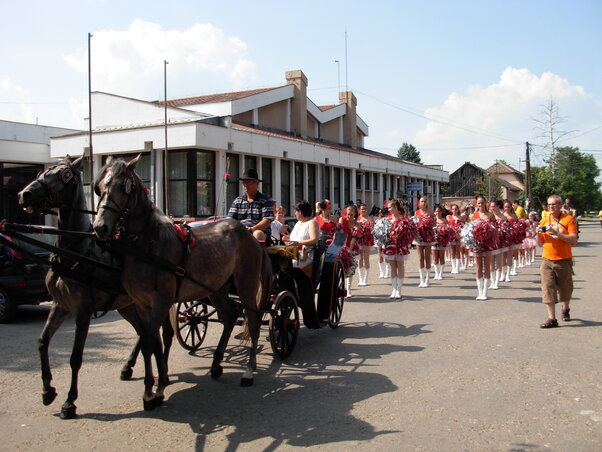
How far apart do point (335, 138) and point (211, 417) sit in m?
43.2

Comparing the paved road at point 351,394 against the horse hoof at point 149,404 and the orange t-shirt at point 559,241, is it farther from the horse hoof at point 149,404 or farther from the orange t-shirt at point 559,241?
the orange t-shirt at point 559,241

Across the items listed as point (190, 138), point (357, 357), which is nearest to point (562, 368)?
point (357, 357)

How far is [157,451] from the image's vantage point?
4531 millimetres

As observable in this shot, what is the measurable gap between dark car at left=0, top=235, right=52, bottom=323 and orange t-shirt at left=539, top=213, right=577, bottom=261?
884 centimetres

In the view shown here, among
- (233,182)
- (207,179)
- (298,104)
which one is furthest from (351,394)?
(298,104)

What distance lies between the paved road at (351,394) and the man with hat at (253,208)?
6.03ft

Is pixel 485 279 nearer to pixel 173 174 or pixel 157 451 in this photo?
pixel 157 451

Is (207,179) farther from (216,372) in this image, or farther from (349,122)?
(349,122)

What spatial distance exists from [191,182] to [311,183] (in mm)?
11245

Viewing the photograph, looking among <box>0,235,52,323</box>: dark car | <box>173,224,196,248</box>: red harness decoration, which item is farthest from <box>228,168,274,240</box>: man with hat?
<box>0,235,52,323</box>: dark car

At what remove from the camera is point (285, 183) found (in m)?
33.3

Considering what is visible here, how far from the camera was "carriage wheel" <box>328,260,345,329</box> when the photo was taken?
8.93 m

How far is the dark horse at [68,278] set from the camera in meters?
5.44

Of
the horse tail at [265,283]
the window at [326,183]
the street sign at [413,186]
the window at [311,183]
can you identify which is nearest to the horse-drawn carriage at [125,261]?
the horse tail at [265,283]
